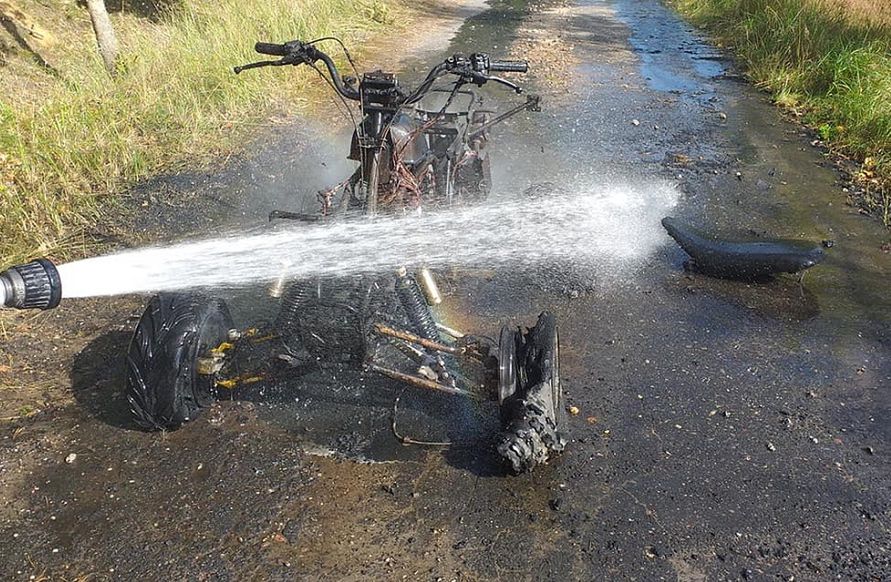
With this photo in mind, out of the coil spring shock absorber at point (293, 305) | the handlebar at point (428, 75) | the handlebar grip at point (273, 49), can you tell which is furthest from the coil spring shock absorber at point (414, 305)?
the handlebar grip at point (273, 49)

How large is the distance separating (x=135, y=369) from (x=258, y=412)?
2.35 feet

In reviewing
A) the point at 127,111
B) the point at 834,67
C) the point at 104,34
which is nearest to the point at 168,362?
the point at 127,111

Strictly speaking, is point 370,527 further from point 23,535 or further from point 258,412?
point 23,535

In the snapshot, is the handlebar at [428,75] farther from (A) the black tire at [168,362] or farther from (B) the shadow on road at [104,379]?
(B) the shadow on road at [104,379]

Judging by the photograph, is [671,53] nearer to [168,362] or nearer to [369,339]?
[369,339]

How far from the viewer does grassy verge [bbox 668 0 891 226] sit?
785 centimetres

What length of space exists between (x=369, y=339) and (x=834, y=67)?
8.97m

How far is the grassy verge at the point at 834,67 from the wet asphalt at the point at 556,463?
2.63m

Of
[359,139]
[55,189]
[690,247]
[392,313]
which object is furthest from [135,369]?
[690,247]

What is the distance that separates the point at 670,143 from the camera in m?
8.54

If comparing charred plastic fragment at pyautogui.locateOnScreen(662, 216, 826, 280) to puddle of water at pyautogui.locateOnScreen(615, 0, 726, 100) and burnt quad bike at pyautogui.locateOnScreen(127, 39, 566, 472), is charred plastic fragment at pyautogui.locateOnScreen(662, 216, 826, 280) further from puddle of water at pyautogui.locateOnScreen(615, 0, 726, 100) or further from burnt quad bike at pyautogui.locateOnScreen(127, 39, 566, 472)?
puddle of water at pyautogui.locateOnScreen(615, 0, 726, 100)

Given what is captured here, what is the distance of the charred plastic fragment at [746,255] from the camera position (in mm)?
5262

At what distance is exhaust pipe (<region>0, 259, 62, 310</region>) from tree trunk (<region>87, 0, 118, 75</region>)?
6.63m

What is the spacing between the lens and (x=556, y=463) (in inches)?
142
